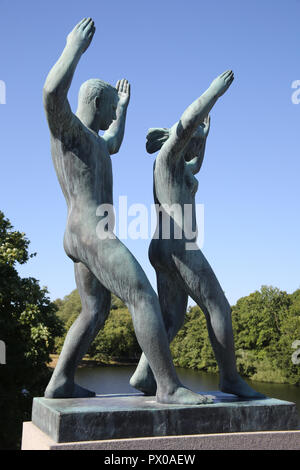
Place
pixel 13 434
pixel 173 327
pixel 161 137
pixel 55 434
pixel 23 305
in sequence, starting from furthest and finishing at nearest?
pixel 23 305 < pixel 13 434 < pixel 161 137 < pixel 173 327 < pixel 55 434

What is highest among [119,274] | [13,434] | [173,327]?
[119,274]

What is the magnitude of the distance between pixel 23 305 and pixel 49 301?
1607 millimetres

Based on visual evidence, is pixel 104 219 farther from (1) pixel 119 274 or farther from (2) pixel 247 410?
(2) pixel 247 410

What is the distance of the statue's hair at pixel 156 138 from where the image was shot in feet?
19.3

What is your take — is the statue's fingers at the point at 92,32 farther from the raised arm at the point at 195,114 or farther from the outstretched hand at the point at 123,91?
the outstretched hand at the point at 123,91

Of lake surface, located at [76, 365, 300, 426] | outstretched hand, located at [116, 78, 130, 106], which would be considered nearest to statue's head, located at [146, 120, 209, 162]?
outstretched hand, located at [116, 78, 130, 106]

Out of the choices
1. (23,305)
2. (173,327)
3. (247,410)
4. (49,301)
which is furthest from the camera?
(49,301)

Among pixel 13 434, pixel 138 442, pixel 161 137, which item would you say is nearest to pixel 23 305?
pixel 13 434

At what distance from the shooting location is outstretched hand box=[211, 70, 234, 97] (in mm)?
5250

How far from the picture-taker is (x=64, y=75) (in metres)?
4.55

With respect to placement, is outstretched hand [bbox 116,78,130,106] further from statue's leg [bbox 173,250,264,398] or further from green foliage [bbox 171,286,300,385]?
green foliage [bbox 171,286,300,385]

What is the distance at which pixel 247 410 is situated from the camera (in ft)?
15.1

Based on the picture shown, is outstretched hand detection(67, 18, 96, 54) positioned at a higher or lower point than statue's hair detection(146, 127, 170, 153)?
higher

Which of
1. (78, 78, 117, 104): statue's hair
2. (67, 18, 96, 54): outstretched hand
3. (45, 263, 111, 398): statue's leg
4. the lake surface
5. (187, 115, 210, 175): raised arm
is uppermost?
(67, 18, 96, 54): outstretched hand
